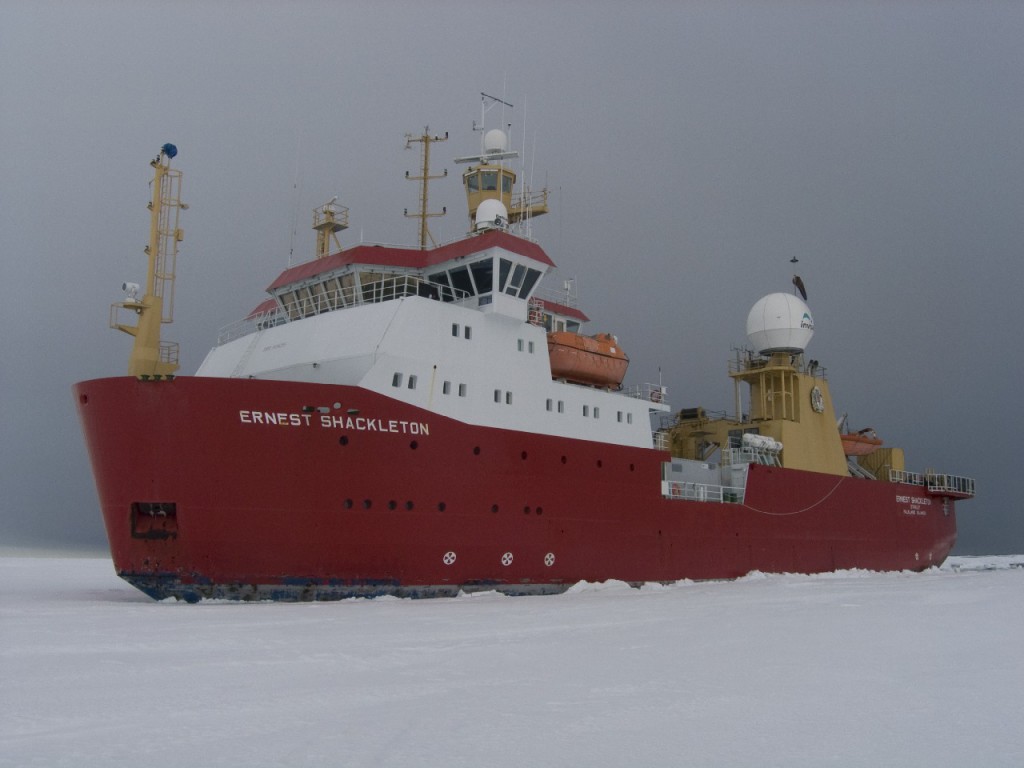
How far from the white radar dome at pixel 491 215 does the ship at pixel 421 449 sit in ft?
0.27

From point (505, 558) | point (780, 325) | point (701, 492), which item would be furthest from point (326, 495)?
point (780, 325)

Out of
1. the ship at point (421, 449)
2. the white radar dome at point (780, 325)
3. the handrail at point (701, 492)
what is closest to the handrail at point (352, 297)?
the ship at point (421, 449)

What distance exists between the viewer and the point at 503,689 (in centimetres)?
724

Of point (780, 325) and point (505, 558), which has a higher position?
point (780, 325)

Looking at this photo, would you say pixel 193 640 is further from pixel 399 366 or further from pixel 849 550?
pixel 849 550

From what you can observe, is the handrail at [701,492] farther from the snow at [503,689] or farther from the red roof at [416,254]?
the snow at [503,689]

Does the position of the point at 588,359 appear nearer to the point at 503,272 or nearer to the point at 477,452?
the point at 503,272

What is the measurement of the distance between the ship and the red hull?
38 mm

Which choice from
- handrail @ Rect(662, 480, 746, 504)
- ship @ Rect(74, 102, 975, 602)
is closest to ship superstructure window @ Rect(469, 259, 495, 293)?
ship @ Rect(74, 102, 975, 602)

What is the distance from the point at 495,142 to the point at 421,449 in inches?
438

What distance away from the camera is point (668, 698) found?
22.7 ft

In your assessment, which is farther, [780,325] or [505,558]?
[780,325]

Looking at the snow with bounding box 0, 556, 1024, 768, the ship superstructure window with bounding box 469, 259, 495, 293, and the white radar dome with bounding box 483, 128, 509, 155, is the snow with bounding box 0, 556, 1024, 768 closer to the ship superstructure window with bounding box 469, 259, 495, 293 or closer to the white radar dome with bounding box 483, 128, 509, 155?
the ship superstructure window with bounding box 469, 259, 495, 293

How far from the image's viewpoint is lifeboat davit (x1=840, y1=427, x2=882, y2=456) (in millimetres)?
32500
